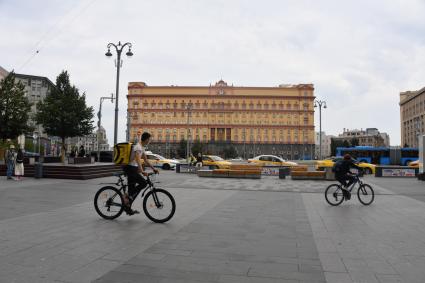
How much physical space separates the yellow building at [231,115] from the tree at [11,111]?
289ft

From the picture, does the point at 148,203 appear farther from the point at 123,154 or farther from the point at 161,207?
the point at 123,154

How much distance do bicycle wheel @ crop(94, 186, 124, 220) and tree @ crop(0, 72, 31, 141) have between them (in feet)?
84.2

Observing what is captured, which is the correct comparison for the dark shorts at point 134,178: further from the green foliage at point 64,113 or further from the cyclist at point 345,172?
the green foliage at point 64,113

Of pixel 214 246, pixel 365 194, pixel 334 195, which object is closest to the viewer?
pixel 214 246

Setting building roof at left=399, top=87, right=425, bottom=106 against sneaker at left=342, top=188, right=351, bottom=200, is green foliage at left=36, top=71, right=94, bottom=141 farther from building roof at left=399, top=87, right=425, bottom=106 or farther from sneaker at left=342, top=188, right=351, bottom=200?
building roof at left=399, top=87, right=425, bottom=106

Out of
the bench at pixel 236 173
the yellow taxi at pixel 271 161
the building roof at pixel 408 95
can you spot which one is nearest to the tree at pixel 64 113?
the yellow taxi at pixel 271 161

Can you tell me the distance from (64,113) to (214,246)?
3119cm

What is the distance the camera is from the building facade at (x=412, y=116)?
108m

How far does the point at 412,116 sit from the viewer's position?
117000mm

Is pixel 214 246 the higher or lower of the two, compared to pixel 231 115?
lower

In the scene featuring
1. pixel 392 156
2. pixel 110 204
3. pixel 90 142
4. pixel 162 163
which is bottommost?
pixel 110 204

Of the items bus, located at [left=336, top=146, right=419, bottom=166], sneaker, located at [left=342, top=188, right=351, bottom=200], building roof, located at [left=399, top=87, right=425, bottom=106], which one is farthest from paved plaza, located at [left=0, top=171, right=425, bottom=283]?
building roof, located at [left=399, top=87, right=425, bottom=106]

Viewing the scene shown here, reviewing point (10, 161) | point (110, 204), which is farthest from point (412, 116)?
point (110, 204)

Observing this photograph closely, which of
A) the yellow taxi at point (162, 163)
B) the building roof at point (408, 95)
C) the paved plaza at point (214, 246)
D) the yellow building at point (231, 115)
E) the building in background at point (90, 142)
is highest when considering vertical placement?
the building roof at point (408, 95)
